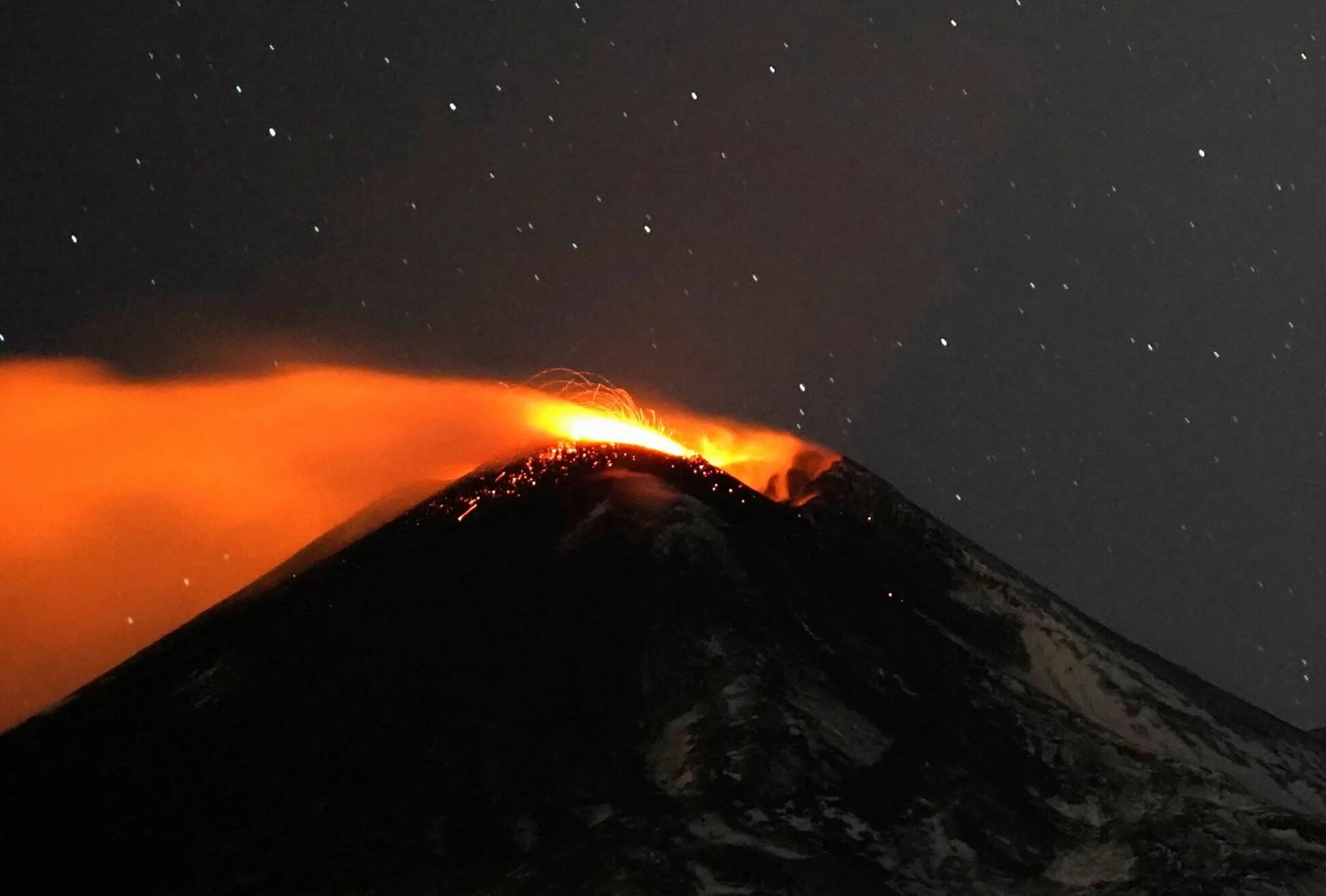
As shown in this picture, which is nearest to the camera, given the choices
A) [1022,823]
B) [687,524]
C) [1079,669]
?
[1022,823]

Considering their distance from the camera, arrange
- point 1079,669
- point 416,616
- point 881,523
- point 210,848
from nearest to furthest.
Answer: point 210,848, point 416,616, point 1079,669, point 881,523

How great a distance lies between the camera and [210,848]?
21.2m

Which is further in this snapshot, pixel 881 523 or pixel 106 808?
pixel 881 523

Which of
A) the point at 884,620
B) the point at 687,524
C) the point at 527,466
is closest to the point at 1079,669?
the point at 884,620

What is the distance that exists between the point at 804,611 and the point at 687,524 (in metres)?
3.26

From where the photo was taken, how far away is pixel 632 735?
2375cm

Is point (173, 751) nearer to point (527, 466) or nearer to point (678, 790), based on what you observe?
point (678, 790)

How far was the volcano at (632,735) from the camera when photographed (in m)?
21.0

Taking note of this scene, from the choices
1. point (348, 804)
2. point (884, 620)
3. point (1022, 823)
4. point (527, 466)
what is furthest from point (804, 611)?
point (348, 804)

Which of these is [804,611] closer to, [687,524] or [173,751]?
[687,524]

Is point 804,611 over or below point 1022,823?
over

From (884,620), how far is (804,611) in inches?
112

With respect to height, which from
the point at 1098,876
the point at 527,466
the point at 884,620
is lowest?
the point at 1098,876

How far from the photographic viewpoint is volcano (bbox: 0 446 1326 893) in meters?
21.0
